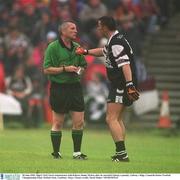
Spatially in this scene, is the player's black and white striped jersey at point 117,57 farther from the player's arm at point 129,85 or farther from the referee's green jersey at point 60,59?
the referee's green jersey at point 60,59

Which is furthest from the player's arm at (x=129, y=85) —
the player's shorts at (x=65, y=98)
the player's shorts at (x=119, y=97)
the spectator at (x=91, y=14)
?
the spectator at (x=91, y=14)

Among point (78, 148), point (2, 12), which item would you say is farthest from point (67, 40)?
point (2, 12)

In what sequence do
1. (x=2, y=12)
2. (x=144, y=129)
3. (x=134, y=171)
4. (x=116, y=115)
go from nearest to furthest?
(x=134, y=171)
(x=116, y=115)
(x=144, y=129)
(x=2, y=12)

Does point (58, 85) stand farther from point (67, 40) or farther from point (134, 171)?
point (134, 171)

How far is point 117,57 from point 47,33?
10.9 m

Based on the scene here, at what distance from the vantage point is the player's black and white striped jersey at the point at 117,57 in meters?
13.9

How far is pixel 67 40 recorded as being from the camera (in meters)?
14.4

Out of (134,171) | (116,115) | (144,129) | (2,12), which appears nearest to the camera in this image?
(134,171)

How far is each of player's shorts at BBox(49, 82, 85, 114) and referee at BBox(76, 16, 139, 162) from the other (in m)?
0.57

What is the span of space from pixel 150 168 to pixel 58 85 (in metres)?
2.26

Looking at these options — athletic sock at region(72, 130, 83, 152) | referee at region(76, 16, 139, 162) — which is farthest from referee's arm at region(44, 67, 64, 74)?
athletic sock at region(72, 130, 83, 152)

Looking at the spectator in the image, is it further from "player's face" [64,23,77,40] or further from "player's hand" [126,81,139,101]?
"player's hand" [126,81,139,101]

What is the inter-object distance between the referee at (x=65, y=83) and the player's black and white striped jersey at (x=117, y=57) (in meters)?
0.53

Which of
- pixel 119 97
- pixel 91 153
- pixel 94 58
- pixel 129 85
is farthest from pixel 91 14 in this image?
pixel 129 85
